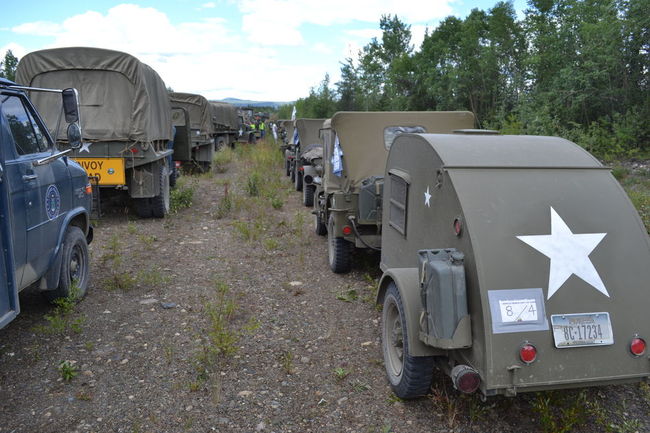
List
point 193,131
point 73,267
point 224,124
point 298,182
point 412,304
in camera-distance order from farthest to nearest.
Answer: point 224,124
point 193,131
point 298,182
point 73,267
point 412,304

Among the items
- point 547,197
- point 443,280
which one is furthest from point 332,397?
point 547,197

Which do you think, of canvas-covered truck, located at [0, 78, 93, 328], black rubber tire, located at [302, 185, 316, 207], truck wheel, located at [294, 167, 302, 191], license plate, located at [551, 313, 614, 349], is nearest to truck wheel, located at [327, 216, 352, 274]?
canvas-covered truck, located at [0, 78, 93, 328]

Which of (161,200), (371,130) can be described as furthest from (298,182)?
(371,130)

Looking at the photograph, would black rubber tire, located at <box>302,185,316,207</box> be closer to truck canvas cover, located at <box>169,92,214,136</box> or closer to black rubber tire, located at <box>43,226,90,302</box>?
black rubber tire, located at <box>43,226,90,302</box>

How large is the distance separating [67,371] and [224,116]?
68.2 ft

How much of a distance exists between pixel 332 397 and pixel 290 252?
154 inches

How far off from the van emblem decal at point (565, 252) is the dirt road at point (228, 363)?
825mm

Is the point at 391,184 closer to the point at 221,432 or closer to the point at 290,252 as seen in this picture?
the point at 221,432

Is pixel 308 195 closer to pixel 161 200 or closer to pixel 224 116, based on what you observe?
Answer: pixel 161 200

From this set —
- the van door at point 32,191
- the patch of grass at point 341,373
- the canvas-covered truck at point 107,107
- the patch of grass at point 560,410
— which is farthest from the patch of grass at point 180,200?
the patch of grass at point 560,410

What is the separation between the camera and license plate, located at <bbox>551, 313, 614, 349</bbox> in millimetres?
2891

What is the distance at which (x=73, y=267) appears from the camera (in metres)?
5.29

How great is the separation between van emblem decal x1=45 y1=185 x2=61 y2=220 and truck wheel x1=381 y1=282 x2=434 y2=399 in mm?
2902

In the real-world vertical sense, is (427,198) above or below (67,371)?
above
